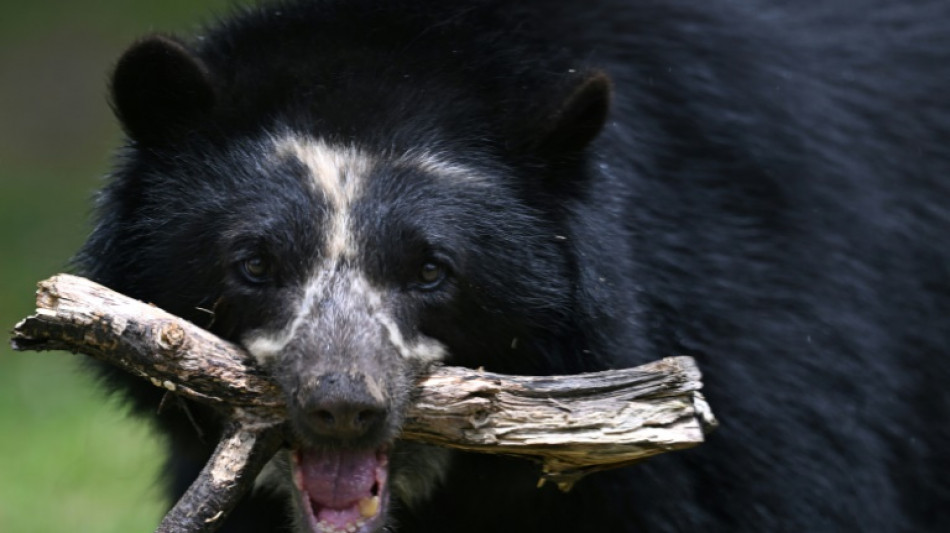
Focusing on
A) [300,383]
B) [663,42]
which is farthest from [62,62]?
[300,383]

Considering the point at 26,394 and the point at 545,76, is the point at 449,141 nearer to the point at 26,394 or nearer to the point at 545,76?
the point at 545,76

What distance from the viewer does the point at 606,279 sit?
4.77m

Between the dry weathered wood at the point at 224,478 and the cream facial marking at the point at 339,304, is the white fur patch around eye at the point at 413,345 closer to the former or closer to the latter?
the cream facial marking at the point at 339,304

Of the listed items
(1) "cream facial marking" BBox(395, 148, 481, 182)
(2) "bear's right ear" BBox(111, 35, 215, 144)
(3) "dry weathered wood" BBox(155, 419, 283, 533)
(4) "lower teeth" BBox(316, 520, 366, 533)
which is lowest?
(4) "lower teeth" BBox(316, 520, 366, 533)

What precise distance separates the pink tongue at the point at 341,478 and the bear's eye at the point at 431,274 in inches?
A: 20.0

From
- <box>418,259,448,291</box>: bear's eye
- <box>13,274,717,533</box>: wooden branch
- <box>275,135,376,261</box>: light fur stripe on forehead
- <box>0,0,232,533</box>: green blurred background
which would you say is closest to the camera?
<box>13,274,717,533</box>: wooden branch

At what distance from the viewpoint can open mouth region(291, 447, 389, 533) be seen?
13.9 ft

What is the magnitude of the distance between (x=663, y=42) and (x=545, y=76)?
2.36 ft

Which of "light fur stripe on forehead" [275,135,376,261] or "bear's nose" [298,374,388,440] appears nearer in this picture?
"bear's nose" [298,374,388,440]

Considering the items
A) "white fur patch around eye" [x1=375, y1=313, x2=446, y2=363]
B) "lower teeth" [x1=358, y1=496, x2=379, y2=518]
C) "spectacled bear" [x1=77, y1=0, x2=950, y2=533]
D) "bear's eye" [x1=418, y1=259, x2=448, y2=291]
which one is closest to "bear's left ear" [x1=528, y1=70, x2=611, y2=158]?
"spectacled bear" [x1=77, y1=0, x2=950, y2=533]

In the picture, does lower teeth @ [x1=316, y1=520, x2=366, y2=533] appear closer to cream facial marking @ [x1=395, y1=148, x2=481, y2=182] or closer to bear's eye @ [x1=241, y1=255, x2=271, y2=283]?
bear's eye @ [x1=241, y1=255, x2=271, y2=283]

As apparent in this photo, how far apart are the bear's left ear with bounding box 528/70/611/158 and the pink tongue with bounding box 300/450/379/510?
3.61ft

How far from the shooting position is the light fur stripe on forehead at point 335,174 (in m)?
4.35

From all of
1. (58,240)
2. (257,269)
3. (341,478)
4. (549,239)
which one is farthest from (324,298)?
(58,240)
